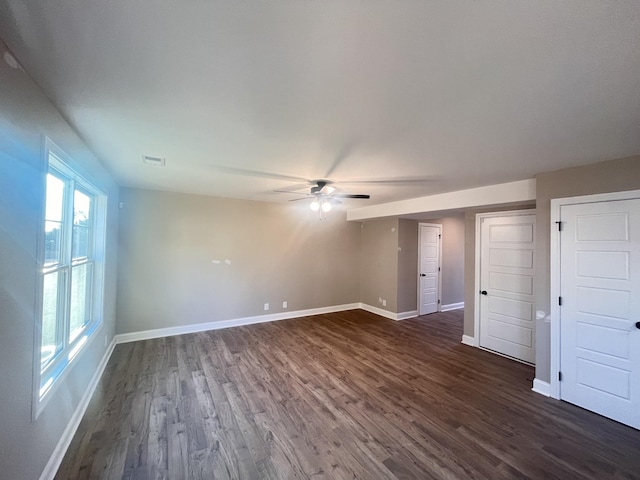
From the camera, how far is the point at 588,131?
6.43 ft

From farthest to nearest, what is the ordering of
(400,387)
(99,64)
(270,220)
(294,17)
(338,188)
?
(270,220)
(338,188)
(400,387)
(99,64)
(294,17)

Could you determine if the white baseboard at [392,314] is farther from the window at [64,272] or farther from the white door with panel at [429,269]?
the window at [64,272]

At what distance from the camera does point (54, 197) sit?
206cm

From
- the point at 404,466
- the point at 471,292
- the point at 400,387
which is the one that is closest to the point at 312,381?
the point at 400,387

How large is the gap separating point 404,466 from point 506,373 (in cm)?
236

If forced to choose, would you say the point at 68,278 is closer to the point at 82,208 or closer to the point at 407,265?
the point at 82,208

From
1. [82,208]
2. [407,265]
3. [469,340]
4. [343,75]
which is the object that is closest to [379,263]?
[407,265]

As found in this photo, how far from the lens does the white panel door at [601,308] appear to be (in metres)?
2.44

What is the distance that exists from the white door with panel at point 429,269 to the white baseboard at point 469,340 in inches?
62.7

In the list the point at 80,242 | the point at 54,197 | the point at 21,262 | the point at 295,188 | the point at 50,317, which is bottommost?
the point at 50,317

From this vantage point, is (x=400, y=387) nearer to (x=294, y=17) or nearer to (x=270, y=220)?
(x=294, y=17)

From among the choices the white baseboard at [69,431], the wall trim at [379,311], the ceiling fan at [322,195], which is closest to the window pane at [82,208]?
the white baseboard at [69,431]

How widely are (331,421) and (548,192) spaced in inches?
135

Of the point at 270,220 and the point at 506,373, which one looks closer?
the point at 506,373
